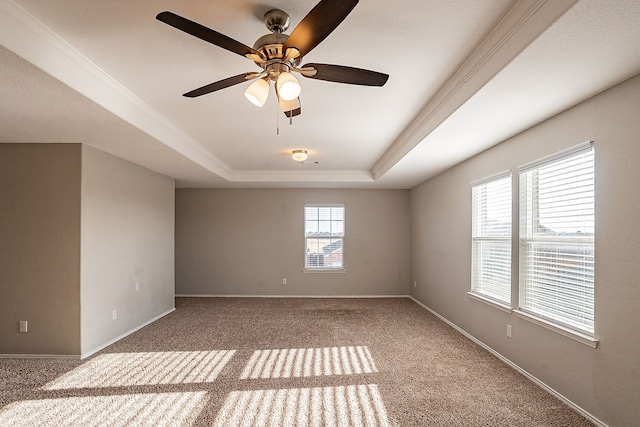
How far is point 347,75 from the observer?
2.04 meters

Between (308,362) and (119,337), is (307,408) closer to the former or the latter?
(308,362)

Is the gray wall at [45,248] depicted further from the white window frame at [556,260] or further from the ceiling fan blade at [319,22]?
the white window frame at [556,260]

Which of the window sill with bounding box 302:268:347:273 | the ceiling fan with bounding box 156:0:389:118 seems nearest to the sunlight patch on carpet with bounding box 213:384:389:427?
the ceiling fan with bounding box 156:0:389:118

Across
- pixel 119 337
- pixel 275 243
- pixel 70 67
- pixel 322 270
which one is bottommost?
pixel 119 337

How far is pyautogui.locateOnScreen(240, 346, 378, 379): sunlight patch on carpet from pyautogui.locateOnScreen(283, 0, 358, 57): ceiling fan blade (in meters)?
2.76

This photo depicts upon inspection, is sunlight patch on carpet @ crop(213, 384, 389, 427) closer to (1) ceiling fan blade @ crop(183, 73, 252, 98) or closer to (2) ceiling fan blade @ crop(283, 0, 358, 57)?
(1) ceiling fan blade @ crop(183, 73, 252, 98)

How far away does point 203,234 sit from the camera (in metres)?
7.62

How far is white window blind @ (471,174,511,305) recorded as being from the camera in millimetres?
3840

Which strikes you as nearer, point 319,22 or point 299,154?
point 319,22

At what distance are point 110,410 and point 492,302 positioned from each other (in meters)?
3.59

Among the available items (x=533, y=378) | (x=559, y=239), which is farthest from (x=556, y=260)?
(x=533, y=378)

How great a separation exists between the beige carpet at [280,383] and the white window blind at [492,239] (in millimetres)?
722

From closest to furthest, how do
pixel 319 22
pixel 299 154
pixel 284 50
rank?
pixel 319 22, pixel 284 50, pixel 299 154

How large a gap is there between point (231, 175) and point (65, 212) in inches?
120
